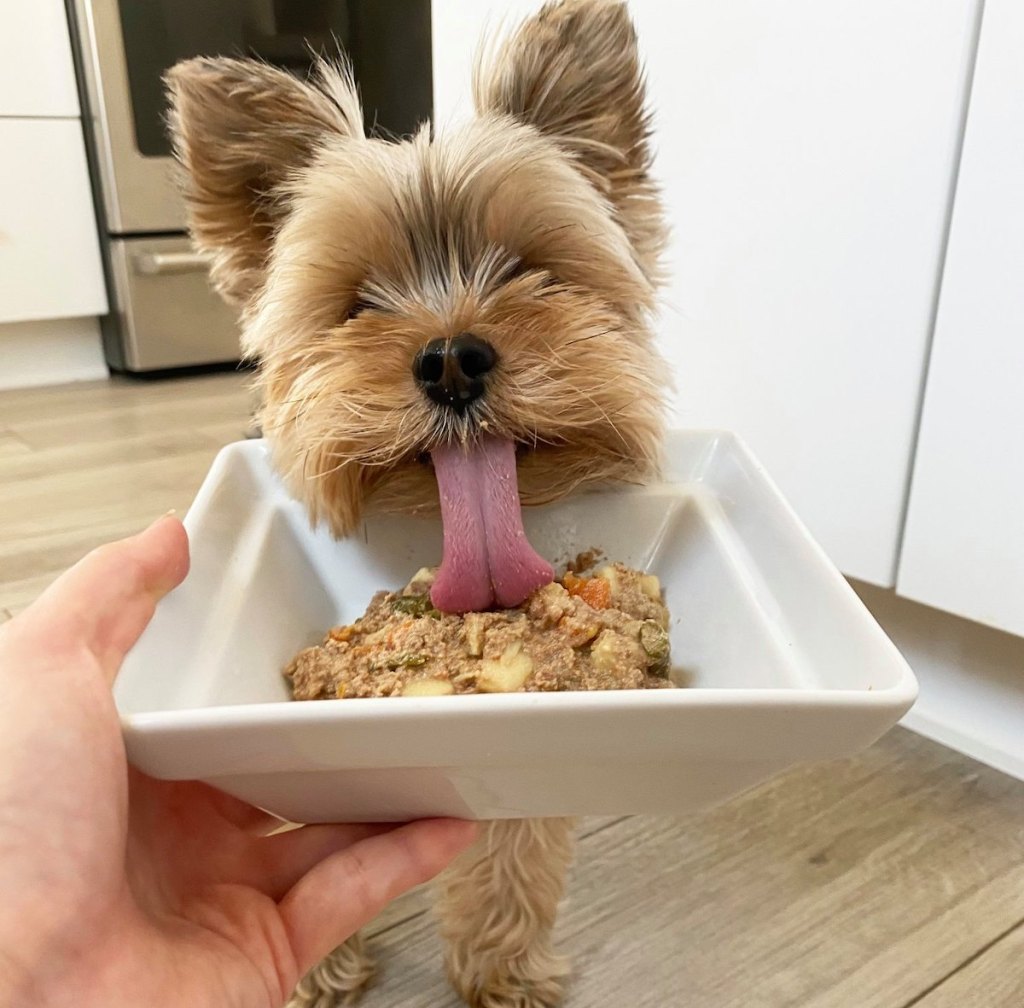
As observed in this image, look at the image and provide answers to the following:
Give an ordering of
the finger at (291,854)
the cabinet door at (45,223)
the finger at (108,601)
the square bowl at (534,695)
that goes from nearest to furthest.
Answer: the square bowl at (534,695) < the finger at (108,601) < the finger at (291,854) < the cabinet door at (45,223)

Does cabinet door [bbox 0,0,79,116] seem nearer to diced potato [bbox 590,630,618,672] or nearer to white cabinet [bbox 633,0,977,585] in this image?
white cabinet [bbox 633,0,977,585]

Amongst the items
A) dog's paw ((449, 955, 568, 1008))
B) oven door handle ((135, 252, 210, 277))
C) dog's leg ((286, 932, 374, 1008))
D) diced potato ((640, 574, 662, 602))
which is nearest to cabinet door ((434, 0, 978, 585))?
diced potato ((640, 574, 662, 602))

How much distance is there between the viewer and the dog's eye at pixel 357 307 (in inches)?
33.4

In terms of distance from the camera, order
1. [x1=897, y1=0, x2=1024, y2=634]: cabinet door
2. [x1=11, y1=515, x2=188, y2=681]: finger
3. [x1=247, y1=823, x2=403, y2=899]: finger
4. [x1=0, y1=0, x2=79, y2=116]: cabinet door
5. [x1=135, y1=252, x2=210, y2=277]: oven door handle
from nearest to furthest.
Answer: [x1=11, y1=515, x2=188, y2=681]: finger < [x1=247, y1=823, x2=403, y2=899]: finger < [x1=897, y1=0, x2=1024, y2=634]: cabinet door < [x1=0, y1=0, x2=79, y2=116]: cabinet door < [x1=135, y1=252, x2=210, y2=277]: oven door handle

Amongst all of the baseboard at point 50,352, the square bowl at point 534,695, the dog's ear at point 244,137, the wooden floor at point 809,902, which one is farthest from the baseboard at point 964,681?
the baseboard at point 50,352

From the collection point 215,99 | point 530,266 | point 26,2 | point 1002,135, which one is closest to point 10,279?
point 26,2

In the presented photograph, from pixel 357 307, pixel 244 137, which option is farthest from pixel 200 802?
pixel 244 137

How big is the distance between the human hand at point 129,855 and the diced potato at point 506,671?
10cm

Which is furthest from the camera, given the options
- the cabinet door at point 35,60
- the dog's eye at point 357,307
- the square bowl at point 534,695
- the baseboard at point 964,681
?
the cabinet door at point 35,60

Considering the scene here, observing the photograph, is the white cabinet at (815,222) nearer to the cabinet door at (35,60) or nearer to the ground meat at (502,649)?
the ground meat at (502,649)

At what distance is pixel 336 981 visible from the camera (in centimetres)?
91

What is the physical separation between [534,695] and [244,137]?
2.26ft

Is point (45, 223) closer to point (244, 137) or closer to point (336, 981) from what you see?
point (244, 137)

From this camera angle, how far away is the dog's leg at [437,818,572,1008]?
0.90 metres
